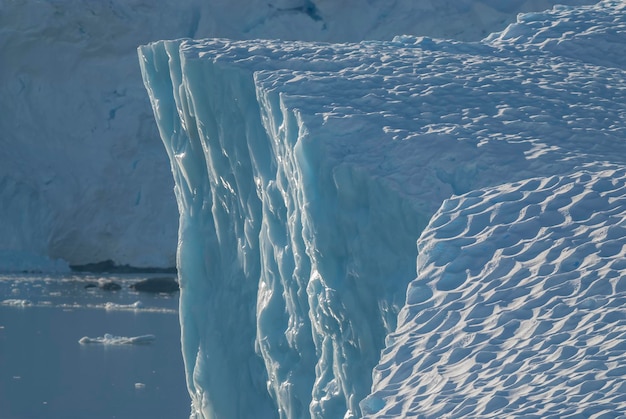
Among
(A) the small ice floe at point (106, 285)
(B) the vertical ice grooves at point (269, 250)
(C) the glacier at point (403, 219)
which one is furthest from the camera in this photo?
(A) the small ice floe at point (106, 285)

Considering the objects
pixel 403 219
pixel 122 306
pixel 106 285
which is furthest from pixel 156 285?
pixel 403 219

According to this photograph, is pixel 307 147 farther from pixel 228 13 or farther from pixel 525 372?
pixel 228 13

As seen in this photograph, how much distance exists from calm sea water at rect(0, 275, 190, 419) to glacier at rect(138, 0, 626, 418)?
7.27ft

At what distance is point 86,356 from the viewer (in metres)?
8.29

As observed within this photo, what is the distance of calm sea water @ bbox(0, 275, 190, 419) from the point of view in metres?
6.73

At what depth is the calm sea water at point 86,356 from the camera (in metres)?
6.73

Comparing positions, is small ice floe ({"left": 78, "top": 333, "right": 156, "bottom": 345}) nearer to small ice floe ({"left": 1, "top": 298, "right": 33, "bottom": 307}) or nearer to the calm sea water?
the calm sea water

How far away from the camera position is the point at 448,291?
2428mm

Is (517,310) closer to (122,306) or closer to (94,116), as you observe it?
(122,306)

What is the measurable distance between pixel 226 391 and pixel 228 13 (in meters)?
9.17

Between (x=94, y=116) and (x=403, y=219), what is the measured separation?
35.1 ft

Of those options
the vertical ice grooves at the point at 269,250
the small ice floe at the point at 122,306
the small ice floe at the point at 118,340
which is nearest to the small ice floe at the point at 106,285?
the small ice floe at the point at 122,306

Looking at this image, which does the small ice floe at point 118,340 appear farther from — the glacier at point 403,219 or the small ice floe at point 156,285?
the glacier at point 403,219

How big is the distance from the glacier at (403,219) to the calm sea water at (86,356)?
2.22 meters
